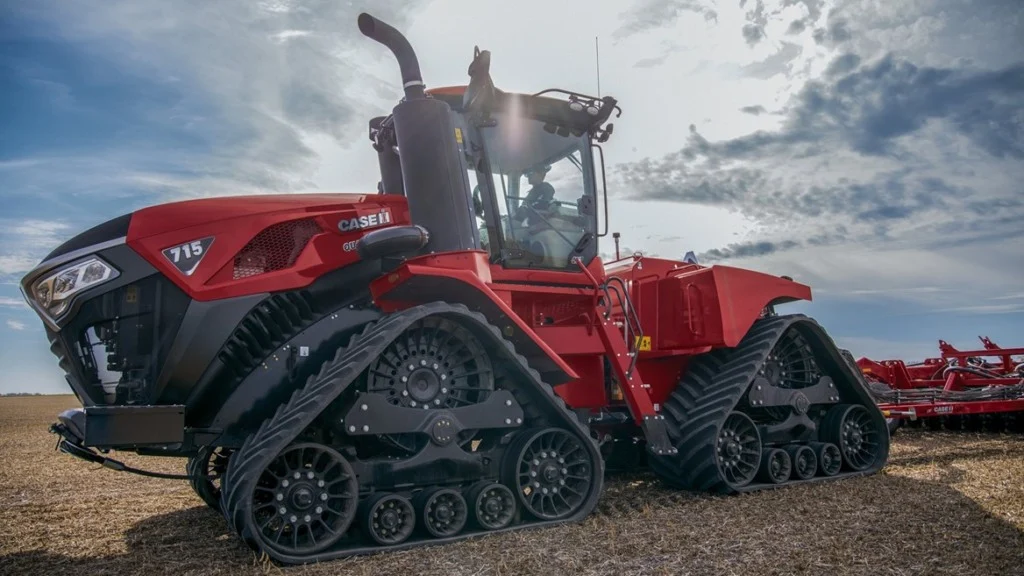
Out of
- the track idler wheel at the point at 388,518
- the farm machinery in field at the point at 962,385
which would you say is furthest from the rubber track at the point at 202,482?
the farm machinery in field at the point at 962,385

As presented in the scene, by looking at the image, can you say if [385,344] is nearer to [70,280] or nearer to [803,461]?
[70,280]

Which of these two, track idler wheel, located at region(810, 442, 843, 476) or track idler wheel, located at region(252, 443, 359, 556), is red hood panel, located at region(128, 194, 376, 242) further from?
track idler wheel, located at region(810, 442, 843, 476)

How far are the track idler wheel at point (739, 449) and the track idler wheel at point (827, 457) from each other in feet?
3.06

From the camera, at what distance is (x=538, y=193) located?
725cm

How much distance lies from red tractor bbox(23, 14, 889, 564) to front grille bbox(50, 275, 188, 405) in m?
0.01

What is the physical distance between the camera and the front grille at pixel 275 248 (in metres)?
5.59

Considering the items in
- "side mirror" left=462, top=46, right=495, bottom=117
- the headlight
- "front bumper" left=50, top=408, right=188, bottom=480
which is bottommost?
"front bumper" left=50, top=408, right=188, bottom=480

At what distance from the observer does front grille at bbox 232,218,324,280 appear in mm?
5590

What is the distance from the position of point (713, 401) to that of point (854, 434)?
7.13 feet

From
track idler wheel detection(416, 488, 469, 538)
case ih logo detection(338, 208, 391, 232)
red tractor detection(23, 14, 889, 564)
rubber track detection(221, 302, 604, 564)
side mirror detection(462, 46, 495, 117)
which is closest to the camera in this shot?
rubber track detection(221, 302, 604, 564)

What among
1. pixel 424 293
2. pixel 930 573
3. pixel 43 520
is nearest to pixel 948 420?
pixel 930 573

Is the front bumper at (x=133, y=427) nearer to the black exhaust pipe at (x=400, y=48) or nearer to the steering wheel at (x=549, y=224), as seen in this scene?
the black exhaust pipe at (x=400, y=48)

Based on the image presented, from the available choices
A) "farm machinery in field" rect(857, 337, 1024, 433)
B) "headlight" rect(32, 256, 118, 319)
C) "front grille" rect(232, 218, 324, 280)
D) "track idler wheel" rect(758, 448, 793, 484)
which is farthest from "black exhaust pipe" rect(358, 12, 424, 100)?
"farm machinery in field" rect(857, 337, 1024, 433)

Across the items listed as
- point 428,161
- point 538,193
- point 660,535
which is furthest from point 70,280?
point 660,535
